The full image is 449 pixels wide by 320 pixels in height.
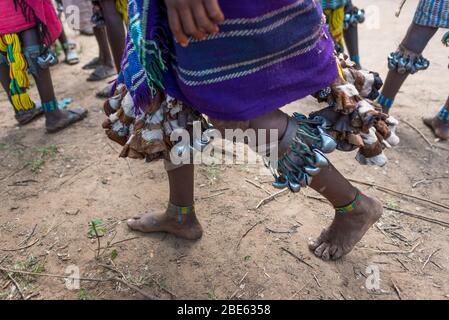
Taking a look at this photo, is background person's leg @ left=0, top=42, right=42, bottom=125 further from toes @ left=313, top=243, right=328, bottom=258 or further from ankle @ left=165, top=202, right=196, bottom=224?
toes @ left=313, top=243, right=328, bottom=258

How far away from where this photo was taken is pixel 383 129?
1.47m

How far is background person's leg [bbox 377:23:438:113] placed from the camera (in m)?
2.39

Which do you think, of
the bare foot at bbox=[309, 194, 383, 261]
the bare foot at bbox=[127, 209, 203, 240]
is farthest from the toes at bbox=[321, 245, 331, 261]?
the bare foot at bbox=[127, 209, 203, 240]

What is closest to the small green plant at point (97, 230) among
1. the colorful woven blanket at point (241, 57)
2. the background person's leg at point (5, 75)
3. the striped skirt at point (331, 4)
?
the colorful woven blanket at point (241, 57)

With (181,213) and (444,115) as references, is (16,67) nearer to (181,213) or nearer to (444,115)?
(181,213)

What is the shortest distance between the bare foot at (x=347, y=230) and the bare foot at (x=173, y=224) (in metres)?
0.53

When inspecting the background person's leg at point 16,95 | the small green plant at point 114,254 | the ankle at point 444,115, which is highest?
the background person's leg at point 16,95

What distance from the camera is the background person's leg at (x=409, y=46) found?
239cm

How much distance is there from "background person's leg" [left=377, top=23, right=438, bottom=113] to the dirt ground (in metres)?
0.26

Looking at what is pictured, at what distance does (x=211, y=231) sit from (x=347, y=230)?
60 centimetres

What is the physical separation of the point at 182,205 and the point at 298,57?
2.75 ft

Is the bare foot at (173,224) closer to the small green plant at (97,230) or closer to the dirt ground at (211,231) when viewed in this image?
the dirt ground at (211,231)

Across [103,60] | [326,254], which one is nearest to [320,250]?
[326,254]
